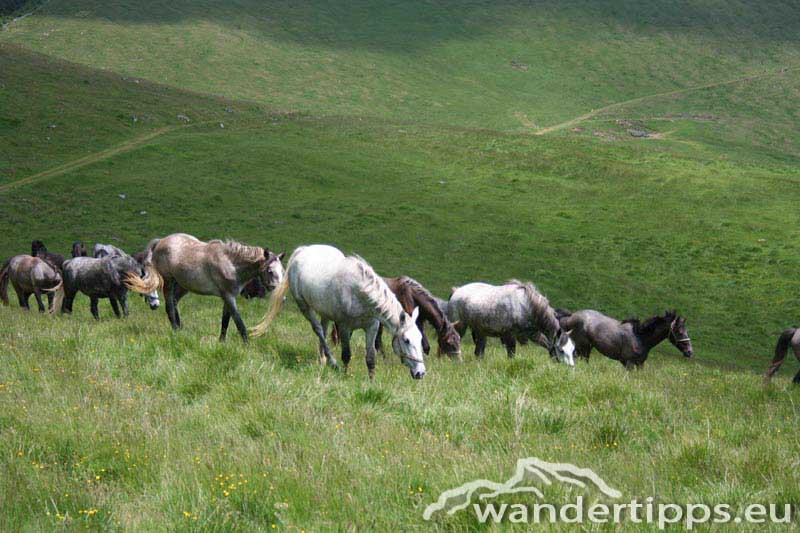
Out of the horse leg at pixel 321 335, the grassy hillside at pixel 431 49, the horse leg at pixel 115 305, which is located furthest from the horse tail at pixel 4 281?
the grassy hillside at pixel 431 49

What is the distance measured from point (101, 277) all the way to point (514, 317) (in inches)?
428

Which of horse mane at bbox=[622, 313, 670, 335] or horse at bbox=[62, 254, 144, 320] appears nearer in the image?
horse mane at bbox=[622, 313, 670, 335]

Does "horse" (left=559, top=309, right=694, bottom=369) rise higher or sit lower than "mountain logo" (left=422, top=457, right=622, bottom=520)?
lower

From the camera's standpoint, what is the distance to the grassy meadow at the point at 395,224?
6.51 m

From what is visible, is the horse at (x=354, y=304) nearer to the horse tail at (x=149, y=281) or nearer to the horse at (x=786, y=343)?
the horse tail at (x=149, y=281)

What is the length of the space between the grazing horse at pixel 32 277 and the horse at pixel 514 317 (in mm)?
11807

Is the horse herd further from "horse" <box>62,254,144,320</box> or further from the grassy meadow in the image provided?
the grassy meadow

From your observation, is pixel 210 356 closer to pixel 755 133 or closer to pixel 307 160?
pixel 307 160

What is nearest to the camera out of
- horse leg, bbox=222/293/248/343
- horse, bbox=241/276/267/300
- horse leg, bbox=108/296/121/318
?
horse leg, bbox=222/293/248/343

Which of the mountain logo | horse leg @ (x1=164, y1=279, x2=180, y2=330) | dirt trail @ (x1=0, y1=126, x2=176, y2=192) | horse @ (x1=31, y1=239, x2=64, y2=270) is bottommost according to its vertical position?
dirt trail @ (x1=0, y1=126, x2=176, y2=192)

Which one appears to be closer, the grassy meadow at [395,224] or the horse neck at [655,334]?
the grassy meadow at [395,224]

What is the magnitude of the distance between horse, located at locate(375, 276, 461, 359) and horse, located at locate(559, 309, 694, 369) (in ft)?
12.7

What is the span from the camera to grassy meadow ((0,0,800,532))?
6508 mm

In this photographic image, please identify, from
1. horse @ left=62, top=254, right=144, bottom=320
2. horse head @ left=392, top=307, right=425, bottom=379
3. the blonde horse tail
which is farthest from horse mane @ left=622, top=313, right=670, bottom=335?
the blonde horse tail
